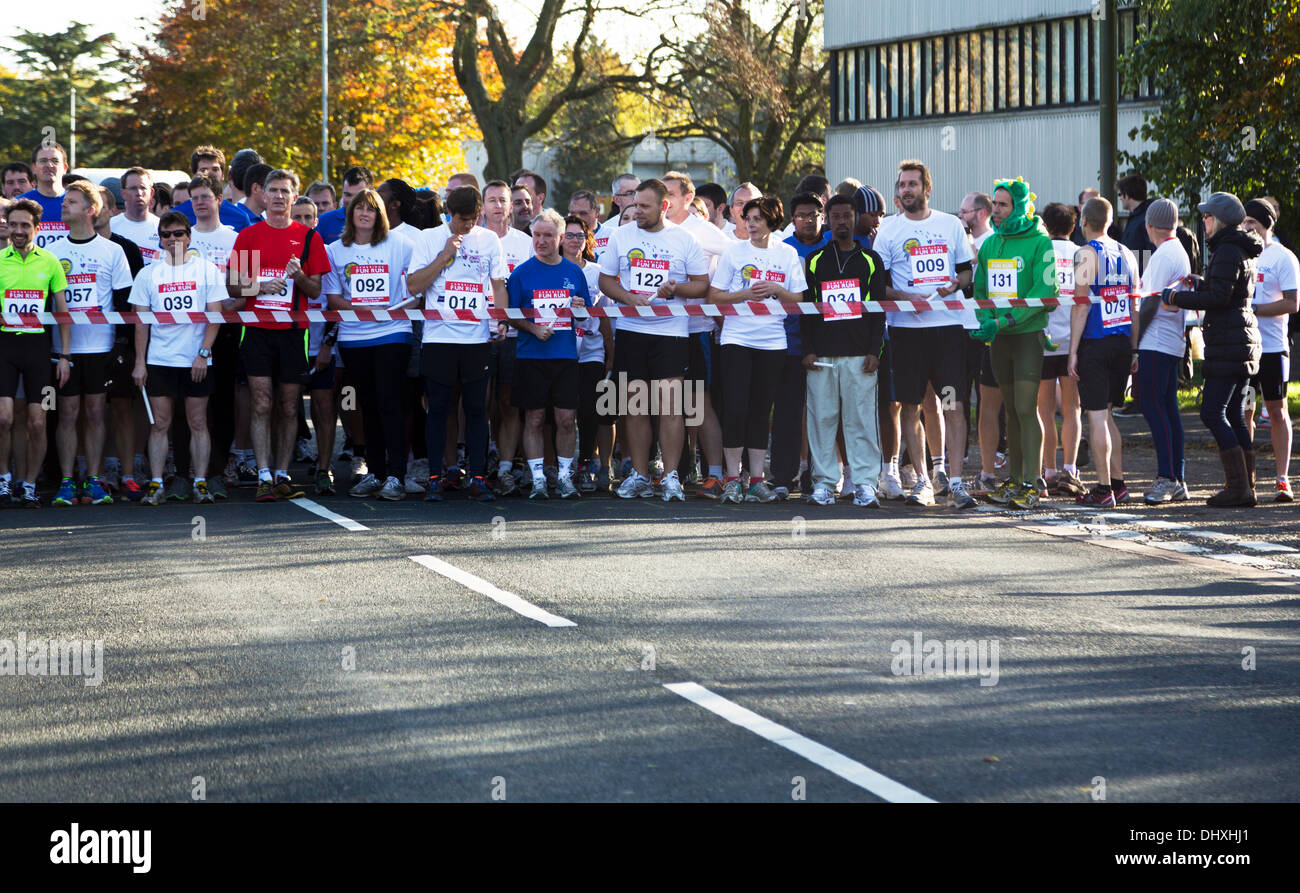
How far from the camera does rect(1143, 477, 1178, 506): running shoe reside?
43.3 feet

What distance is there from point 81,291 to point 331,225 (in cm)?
252

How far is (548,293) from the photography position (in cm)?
1309

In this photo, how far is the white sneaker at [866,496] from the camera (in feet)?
42.4

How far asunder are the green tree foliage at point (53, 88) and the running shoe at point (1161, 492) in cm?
6517

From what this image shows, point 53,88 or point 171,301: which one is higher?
point 53,88

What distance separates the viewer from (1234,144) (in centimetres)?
2047

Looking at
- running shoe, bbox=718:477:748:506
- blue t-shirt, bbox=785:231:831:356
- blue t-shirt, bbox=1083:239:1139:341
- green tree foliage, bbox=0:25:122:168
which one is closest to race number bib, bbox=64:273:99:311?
running shoe, bbox=718:477:748:506

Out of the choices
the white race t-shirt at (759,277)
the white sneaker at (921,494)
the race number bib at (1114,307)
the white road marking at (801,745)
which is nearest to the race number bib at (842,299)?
the white race t-shirt at (759,277)

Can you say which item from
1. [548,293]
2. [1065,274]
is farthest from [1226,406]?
[548,293]

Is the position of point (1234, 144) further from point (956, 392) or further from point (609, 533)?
point (609, 533)

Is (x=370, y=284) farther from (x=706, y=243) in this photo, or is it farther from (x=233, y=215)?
(x=706, y=243)

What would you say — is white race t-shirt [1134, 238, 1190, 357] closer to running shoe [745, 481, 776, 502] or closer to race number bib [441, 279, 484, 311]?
running shoe [745, 481, 776, 502]
